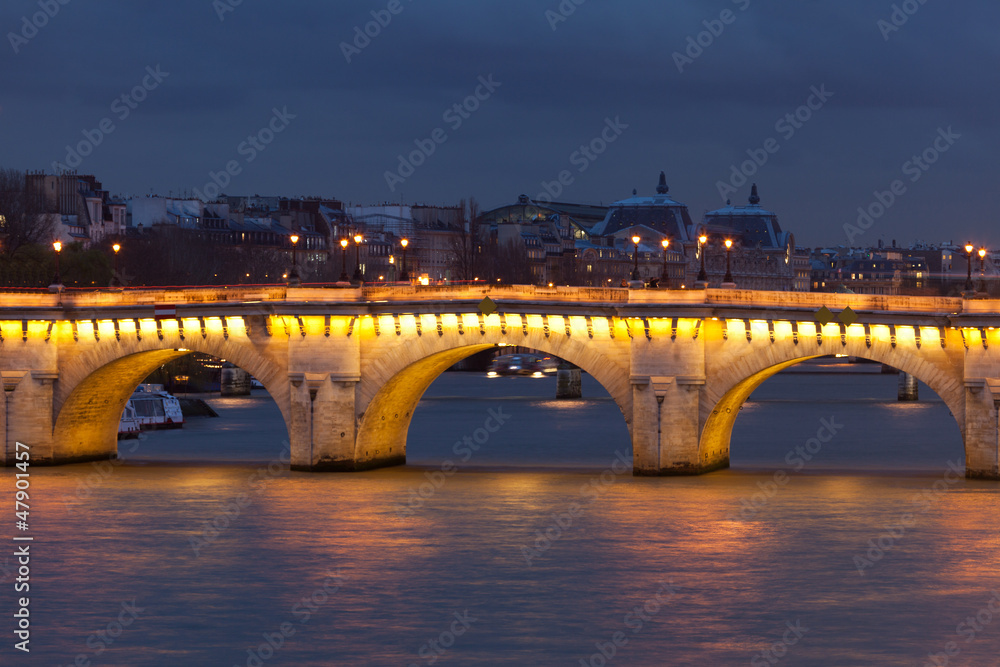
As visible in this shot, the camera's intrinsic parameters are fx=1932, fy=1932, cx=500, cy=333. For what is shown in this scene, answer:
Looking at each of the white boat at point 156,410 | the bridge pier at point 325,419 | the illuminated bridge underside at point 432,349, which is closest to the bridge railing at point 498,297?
the illuminated bridge underside at point 432,349

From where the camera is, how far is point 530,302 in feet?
168

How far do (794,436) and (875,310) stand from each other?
23.1m

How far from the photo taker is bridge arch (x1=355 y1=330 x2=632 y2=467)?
51.0 metres

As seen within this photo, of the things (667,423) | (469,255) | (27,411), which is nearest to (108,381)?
(27,411)

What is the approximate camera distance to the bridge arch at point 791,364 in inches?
1884

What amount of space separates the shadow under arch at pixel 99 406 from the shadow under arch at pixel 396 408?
2788 millimetres

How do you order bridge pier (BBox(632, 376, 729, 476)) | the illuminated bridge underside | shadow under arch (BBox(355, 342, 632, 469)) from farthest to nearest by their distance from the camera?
shadow under arch (BBox(355, 342, 632, 469)) → bridge pier (BBox(632, 376, 729, 476)) → the illuminated bridge underside

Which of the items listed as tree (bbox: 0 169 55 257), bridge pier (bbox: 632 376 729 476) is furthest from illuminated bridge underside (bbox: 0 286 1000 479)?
tree (bbox: 0 169 55 257)

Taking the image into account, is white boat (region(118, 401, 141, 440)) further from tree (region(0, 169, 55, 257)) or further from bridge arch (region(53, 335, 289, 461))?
tree (region(0, 169, 55, 257))

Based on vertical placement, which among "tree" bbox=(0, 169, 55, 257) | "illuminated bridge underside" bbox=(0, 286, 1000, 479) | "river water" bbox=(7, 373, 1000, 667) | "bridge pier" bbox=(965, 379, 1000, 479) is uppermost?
"tree" bbox=(0, 169, 55, 257)

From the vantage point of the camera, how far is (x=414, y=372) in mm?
54562

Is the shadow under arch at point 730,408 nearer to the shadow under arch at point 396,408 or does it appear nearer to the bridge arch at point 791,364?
the bridge arch at point 791,364

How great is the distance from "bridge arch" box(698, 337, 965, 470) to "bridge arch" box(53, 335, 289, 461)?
11.8 meters

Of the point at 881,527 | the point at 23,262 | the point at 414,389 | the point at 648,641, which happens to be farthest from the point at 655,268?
the point at 648,641
